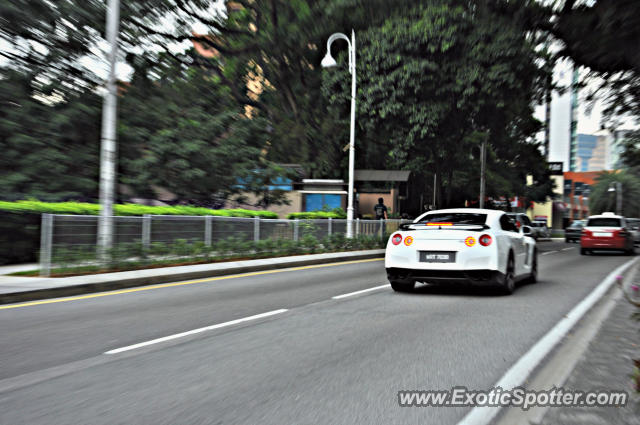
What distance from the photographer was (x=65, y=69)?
1977cm

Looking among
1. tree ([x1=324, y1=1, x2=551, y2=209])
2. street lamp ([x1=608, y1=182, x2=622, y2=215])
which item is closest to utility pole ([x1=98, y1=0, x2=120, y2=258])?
tree ([x1=324, y1=1, x2=551, y2=209])

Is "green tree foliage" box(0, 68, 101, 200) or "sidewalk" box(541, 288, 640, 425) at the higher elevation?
"green tree foliage" box(0, 68, 101, 200)

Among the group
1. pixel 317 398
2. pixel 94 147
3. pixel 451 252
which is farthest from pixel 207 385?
pixel 94 147

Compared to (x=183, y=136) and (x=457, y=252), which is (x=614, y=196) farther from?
(x=457, y=252)

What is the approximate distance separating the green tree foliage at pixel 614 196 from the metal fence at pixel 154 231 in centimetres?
8328

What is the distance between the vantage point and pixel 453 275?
9.48m

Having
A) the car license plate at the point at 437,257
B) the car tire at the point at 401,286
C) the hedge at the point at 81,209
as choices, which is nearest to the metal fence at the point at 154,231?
the hedge at the point at 81,209

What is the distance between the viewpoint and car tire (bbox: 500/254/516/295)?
9781 millimetres

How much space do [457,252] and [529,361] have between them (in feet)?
14.2

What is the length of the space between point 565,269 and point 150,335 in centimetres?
1314

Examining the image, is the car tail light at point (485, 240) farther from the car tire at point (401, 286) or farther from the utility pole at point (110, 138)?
the utility pole at point (110, 138)

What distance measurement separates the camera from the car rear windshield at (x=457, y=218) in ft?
33.2

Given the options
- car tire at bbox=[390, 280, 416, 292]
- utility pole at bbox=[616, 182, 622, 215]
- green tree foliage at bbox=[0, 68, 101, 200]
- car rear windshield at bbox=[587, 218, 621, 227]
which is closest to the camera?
car tire at bbox=[390, 280, 416, 292]

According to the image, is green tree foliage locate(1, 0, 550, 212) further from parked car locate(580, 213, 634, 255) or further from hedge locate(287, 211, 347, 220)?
parked car locate(580, 213, 634, 255)
